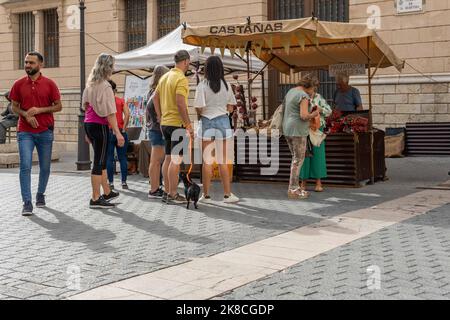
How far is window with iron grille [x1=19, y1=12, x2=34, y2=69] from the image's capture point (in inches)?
1025

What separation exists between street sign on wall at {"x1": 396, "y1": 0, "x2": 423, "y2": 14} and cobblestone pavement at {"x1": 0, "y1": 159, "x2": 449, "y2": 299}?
8.18m

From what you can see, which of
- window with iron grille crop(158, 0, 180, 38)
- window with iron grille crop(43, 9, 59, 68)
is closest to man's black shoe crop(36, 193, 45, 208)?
window with iron grille crop(158, 0, 180, 38)

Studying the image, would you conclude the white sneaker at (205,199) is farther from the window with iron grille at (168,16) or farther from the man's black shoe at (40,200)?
the window with iron grille at (168,16)

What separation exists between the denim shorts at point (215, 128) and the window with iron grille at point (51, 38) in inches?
719

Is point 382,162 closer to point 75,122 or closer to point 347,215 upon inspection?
point 347,215

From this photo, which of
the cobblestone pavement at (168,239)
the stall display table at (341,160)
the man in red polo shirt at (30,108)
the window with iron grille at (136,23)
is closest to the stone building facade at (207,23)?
the window with iron grille at (136,23)

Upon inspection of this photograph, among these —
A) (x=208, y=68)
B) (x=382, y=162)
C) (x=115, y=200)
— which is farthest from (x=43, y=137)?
(x=382, y=162)

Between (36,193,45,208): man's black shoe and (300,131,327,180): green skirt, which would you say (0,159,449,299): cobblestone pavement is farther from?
(300,131,327,180): green skirt

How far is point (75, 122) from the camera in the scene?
961 inches

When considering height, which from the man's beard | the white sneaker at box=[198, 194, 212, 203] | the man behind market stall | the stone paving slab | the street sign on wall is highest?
the street sign on wall

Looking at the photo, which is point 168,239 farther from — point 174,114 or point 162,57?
point 162,57

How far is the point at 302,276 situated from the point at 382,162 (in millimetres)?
6950
